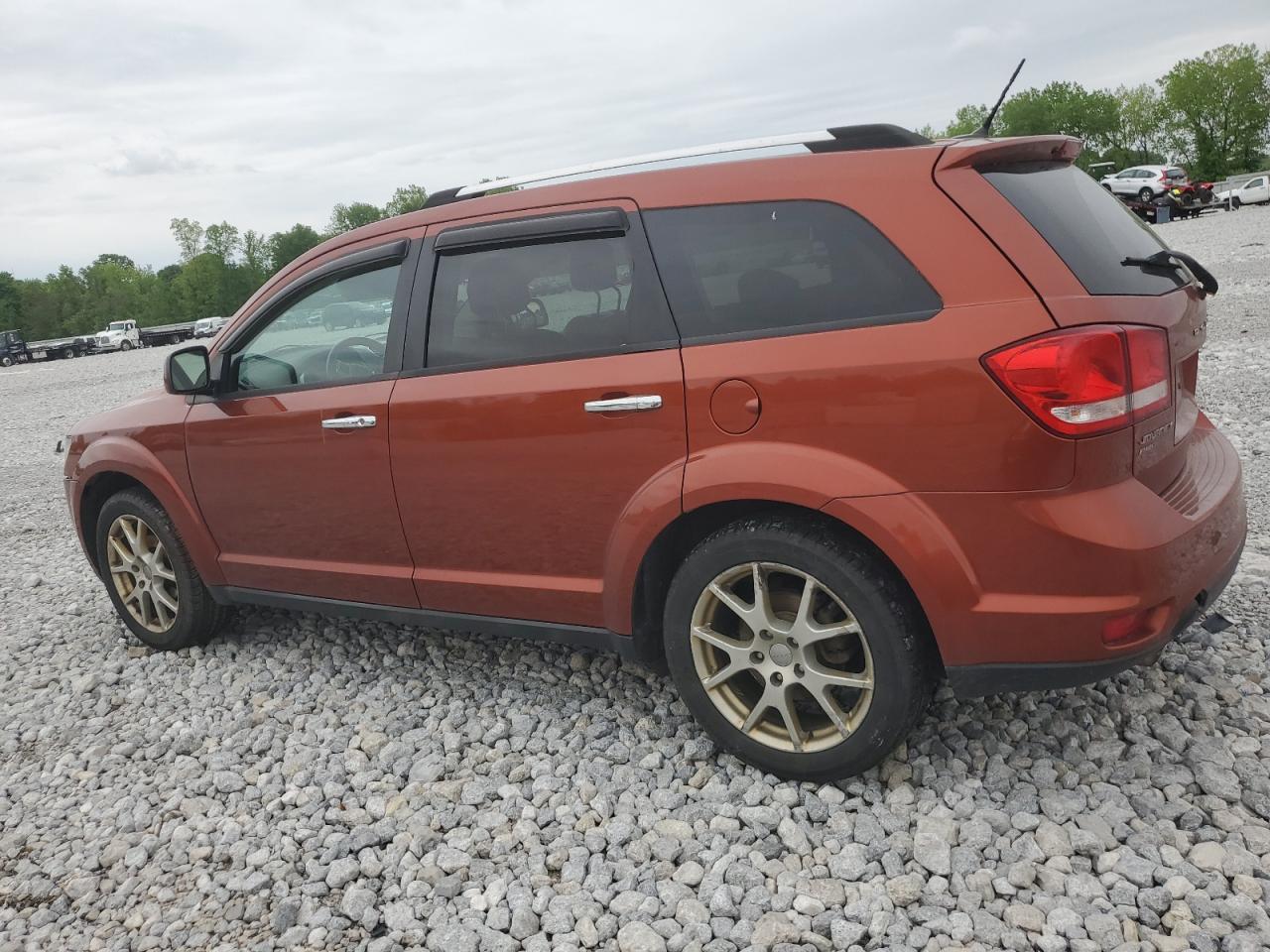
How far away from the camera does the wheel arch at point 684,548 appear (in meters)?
2.95

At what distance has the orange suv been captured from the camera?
2.66 meters

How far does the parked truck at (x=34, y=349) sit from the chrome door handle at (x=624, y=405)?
2043 inches

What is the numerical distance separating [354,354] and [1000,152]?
2.42 m

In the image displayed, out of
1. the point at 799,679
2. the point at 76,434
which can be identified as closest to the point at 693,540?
the point at 799,679

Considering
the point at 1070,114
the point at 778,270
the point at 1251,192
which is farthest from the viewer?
the point at 1070,114

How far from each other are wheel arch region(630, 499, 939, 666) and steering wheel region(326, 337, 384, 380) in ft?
4.41

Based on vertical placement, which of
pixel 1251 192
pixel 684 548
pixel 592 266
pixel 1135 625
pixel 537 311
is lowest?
pixel 1251 192

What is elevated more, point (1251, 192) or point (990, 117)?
point (990, 117)

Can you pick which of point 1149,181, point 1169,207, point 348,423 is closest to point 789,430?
point 348,423

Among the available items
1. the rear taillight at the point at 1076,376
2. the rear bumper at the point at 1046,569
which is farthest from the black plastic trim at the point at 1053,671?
the rear taillight at the point at 1076,376

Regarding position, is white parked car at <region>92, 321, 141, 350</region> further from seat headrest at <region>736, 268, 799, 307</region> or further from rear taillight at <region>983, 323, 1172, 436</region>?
rear taillight at <region>983, 323, 1172, 436</region>

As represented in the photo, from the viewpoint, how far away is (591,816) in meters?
3.20

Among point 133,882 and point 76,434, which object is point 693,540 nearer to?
point 133,882

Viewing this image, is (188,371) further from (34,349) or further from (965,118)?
(965,118)
